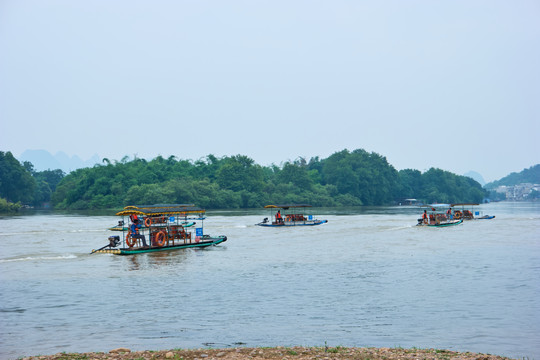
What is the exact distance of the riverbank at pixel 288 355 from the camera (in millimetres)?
12328

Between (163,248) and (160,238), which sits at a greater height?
(160,238)

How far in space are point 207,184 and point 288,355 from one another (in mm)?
123581

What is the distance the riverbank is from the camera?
12328 mm

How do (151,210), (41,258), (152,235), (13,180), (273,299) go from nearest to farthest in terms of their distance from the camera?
(273,299) < (41,258) < (151,210) < (152,235) < (13,180)

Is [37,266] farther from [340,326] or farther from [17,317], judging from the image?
[340,326]

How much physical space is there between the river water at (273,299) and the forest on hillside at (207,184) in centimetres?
8528

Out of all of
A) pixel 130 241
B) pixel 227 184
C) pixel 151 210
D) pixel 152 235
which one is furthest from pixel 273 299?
pixel 227 184

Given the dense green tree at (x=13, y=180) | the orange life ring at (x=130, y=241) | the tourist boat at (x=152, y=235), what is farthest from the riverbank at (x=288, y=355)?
the dense green tree at (x=13, y=180)

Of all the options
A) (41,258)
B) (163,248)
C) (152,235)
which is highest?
(152,235)

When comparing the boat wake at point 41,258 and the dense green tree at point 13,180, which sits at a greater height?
the dense green tree at point 13,180

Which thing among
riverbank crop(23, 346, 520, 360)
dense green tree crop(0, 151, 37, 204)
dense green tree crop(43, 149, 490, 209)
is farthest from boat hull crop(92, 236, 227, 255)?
dense green tree crop(0, 151, 37, 204)

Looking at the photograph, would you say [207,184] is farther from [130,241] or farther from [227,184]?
[130,241]

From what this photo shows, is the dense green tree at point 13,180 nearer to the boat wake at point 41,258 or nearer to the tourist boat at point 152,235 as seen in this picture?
the tourist boat at point 152,235

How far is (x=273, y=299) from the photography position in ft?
70.6
